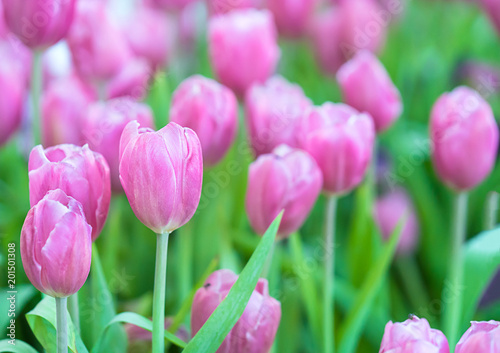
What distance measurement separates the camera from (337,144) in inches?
20.4

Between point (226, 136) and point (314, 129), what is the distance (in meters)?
0.09

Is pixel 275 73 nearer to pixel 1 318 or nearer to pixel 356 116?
pixel 356 116

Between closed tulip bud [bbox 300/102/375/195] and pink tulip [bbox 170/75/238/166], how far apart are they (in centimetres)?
8

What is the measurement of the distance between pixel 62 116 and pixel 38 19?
0.10 metres

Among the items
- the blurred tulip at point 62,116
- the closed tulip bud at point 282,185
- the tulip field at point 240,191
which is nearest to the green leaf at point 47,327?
the tulip field at point 240,191

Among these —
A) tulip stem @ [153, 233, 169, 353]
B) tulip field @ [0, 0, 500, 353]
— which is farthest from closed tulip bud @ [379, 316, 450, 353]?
tulip stem @ [153, 233, 169, 353]

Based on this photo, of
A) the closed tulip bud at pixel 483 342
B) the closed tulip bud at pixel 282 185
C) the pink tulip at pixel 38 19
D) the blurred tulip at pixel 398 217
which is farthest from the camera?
the blurred tulip at pixel 398 217

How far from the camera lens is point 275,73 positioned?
1.06m

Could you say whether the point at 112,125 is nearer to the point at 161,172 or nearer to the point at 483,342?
the point at 161,172

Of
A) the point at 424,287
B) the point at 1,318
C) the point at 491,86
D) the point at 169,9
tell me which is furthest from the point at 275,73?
the point at 1,318

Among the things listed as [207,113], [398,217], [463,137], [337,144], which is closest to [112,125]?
[207,113]

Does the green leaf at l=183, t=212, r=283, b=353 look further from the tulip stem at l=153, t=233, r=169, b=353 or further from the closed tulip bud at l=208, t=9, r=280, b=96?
the closed tulip bud at l=208, t=9, r=280, b=96

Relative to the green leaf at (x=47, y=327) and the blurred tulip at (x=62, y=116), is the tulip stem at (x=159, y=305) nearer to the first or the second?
the green leaf at (x=47, y=327)

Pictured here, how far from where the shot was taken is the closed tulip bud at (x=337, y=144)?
519 mm
